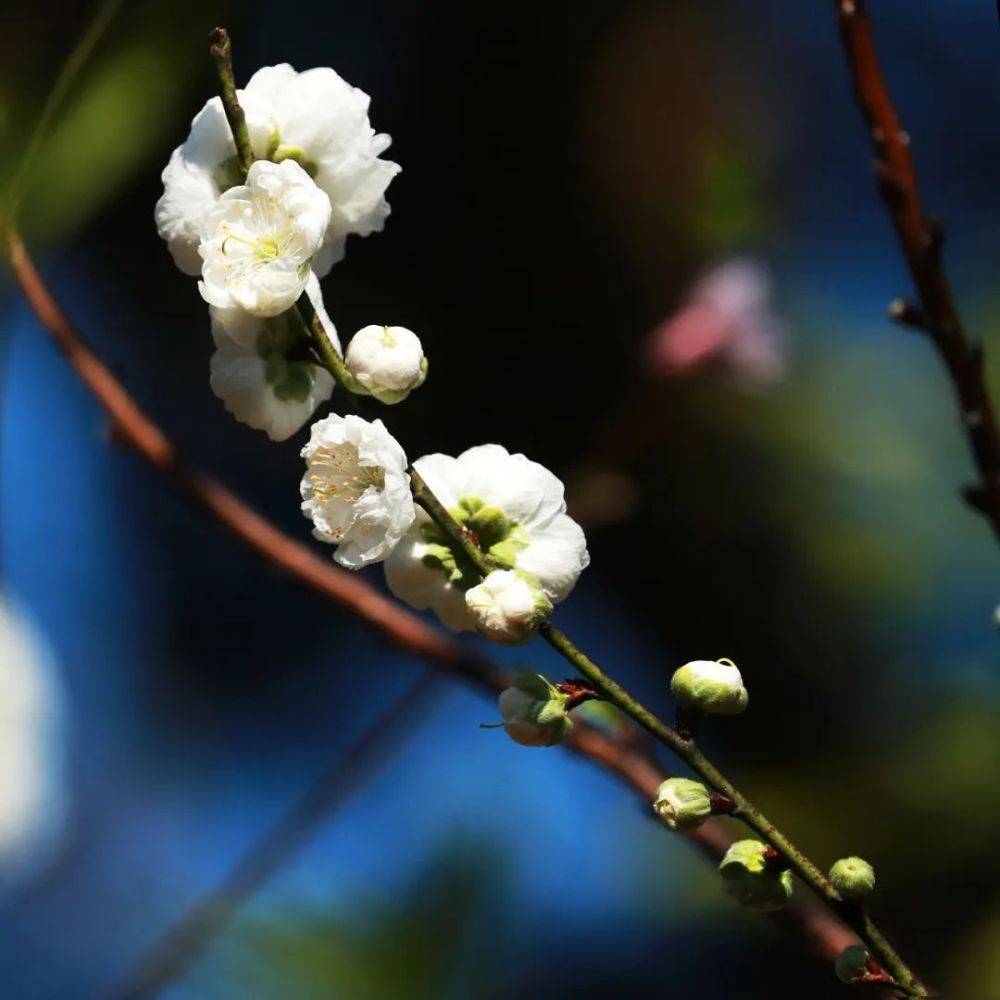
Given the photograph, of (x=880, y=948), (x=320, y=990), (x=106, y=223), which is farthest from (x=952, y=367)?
(x=106, y=223)

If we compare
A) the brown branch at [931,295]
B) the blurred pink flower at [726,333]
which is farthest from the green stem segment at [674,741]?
the blurred pink flower at [726,333]

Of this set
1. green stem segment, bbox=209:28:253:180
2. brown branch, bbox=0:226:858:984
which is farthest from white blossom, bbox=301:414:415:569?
brown branch, bbox=0:226:858:984

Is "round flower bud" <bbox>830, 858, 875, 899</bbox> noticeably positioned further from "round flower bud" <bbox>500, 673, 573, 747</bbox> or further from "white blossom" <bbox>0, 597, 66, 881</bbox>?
"white blossom" <bbox>0, 597, 66, 881</bbox>

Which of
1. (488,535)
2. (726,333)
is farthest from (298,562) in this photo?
(726,333)

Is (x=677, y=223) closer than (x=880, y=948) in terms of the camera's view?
No

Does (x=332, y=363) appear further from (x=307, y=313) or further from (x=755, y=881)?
(x=755, y=881)

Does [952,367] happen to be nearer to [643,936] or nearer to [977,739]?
[977,739]
